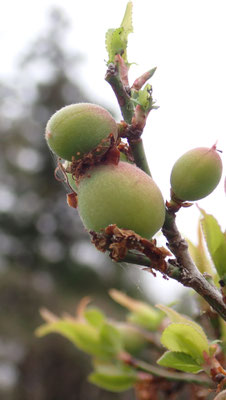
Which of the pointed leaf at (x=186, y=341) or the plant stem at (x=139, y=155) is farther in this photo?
the pointed leaf at (x=186, y=341)

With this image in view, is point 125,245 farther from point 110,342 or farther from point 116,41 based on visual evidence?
point 110,342

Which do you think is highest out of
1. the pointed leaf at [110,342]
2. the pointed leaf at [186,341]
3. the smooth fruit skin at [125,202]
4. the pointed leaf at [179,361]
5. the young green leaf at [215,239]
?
the smooth fruit skin at [125,202]

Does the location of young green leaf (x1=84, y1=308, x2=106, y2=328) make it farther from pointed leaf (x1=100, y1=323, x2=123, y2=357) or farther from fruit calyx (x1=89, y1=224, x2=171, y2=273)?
fruit calyx (x1=89, y1=224, x2=171, y2=273)

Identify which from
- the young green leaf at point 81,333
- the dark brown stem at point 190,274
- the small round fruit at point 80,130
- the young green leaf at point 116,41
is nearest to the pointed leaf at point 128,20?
the young green leaf at point 116,41

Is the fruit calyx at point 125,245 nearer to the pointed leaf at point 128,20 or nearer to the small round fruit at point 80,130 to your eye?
the small round fruit at point 80,130

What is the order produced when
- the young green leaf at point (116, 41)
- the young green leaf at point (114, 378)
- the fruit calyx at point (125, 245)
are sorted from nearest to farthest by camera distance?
the fruit calyx at point (125, 245)
the young green leaf at point (116, 41)
the young green leaf at point (114, 378)

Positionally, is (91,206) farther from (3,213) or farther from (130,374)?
(3,213)

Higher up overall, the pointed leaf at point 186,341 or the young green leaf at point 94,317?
the pointed leaf at point 186,341

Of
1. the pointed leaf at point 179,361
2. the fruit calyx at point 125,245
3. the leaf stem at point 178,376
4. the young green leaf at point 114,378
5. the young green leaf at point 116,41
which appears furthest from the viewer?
the young green leaf at point 114,378
